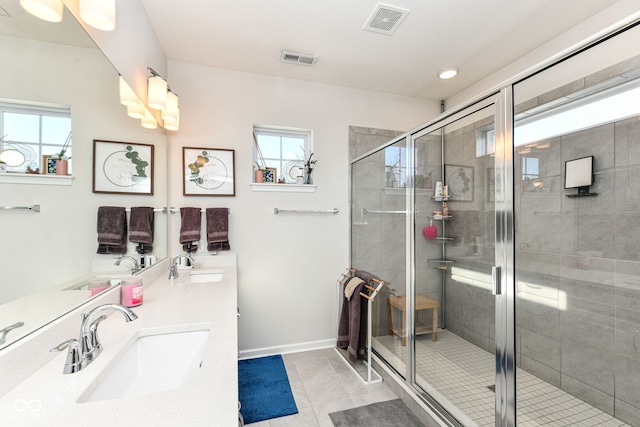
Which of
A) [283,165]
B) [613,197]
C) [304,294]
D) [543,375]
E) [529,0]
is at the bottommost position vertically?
[543,375]

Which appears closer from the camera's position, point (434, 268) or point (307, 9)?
point (307, 9)

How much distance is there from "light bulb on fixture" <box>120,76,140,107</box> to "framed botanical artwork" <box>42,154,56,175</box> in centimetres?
67

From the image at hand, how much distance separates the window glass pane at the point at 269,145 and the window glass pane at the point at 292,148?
0.06 meters

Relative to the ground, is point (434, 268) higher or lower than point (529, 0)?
lower

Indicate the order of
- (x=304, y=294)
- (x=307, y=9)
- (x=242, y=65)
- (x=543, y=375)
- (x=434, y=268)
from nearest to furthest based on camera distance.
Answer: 1. (x=307, y=9)
2. (x=543, y=375)
3. (x=434, y=268)
4. (x=242, y=65)
5. (x=304, y=294)

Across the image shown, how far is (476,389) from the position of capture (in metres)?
1.70

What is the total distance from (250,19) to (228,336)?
198 centimetres

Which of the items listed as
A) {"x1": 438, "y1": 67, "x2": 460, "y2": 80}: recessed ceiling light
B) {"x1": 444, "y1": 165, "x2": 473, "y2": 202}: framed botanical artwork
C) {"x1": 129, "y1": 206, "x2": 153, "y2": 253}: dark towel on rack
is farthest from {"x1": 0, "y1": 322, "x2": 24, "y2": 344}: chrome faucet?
{"x1": 438, "y1": 67, "x2": 460, "y2": 80}: recessed ceiling light

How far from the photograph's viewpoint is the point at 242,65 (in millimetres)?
2449

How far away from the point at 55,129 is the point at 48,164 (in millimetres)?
141

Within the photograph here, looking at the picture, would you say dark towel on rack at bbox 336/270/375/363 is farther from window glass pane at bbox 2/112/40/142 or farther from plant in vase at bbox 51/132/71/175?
window glass pane at bbox 2/112/40/142

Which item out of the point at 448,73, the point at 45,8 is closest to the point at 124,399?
the point at 45,8

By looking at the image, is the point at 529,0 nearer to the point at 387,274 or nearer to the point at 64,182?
the point at 387,274

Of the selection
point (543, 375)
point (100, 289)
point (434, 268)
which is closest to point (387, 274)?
point (434, 268)
